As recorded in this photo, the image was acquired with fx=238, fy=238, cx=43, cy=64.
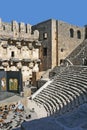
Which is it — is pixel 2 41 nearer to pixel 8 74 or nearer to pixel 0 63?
pixel 0 63

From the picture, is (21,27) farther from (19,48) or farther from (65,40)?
(65,40)

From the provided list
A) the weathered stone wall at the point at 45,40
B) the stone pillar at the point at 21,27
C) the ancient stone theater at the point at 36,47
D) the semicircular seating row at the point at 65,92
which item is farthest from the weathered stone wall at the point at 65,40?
the semicircular seating row at the point at 65,92

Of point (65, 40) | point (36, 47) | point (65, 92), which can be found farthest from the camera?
point (36, 47)

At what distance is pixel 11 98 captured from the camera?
17219 millimetres

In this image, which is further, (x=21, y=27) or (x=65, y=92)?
(x=21, y=27)

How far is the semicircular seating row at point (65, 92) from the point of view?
588 inches

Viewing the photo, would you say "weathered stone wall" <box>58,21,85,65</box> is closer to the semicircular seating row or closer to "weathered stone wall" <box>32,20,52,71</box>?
"weathered stone wall" <box>32,20,52,71</box>

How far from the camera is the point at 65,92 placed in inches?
693

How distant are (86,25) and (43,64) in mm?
8275

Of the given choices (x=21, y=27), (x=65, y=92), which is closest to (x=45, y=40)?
(x=21, y=27)

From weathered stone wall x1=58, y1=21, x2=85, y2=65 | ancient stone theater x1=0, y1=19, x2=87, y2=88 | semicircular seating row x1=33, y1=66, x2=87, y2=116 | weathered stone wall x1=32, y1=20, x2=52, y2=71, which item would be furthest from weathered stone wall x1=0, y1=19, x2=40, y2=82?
semicircular seating row x1=33, y1=66, x2=87, y2=116

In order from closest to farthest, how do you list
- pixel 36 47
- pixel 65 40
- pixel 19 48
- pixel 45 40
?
pixel 19 48 < pixel 45 40 < pixel 65 40 < pixel 36 47

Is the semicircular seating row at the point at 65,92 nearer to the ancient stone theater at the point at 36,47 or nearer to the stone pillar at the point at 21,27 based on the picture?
the ancient stone theater at the point at 36,47

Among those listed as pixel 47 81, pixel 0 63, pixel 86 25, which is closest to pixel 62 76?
pixel 47 81
